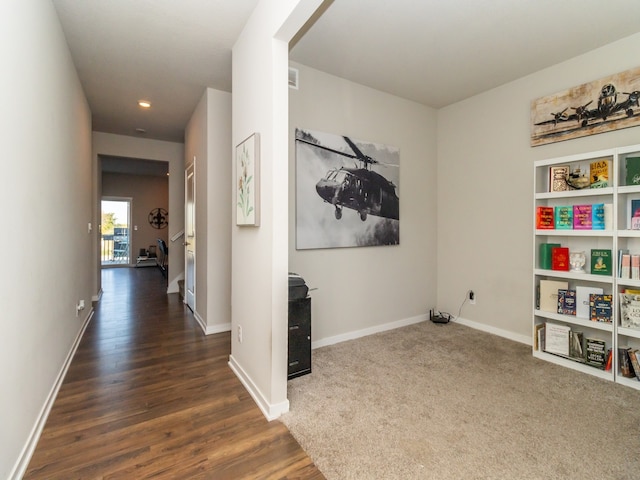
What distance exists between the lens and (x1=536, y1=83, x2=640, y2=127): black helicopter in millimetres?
2465

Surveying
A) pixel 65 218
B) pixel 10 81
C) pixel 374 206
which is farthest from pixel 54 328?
pixel 374 206

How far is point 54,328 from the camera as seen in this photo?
221 cm

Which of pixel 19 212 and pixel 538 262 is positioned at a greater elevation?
pixel 19 212

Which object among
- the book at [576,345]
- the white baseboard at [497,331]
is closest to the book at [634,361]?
the book at [576,345]

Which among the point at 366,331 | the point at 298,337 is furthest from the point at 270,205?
the point at 366,331

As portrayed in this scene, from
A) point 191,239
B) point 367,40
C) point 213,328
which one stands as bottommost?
point 213,328

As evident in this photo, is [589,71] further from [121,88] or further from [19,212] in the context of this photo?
[121,88]

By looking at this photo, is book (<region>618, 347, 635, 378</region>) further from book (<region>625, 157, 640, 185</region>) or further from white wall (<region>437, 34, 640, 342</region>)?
book (<region>625, 157, 640, 185</region>)

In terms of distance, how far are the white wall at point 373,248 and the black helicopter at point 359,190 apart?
18cm

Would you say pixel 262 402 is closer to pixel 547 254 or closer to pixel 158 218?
pixel 547 254

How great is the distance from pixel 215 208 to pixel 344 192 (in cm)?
148

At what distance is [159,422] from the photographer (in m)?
1.84

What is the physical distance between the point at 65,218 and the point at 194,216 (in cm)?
159

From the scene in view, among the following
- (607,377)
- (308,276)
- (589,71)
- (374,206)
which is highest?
(589,71)
